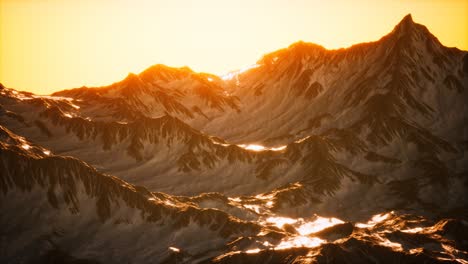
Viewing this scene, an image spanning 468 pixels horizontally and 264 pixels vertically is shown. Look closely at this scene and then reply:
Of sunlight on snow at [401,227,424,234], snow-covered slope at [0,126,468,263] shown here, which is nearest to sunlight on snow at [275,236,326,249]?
snow-covered slope at [0,126,468,263]

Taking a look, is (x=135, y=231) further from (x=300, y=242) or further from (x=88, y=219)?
(x=300, y=242)

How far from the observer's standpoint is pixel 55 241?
594ft

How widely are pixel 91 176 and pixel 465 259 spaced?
10698cm

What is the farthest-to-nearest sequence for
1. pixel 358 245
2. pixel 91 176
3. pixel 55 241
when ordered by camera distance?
pixel 91 176
pixel 55 241
pixel 358 245

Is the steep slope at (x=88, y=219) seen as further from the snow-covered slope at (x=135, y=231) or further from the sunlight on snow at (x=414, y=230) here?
Answer: the sunlight on snow at (x=414, y=230)

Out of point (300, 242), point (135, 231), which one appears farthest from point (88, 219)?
point (300, 242)

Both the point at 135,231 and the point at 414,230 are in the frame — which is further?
the point at 135,231

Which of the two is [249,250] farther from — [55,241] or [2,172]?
[2,172]

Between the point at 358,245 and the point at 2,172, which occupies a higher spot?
the point at 2,172

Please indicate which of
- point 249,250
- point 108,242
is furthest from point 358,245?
point 108,242

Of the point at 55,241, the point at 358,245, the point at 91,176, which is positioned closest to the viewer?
the point at 358,245

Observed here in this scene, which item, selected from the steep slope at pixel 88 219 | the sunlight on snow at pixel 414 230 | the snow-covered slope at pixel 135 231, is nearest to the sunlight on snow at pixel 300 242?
the snow-covered slope at pixel 135 231

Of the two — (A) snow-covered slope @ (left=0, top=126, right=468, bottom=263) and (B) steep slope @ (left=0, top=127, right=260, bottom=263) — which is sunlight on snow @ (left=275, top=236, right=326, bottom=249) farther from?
(B) steep slope @ (left=0, top=127, right=260, bottom=263)

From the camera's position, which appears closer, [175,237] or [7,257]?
[7,257]
